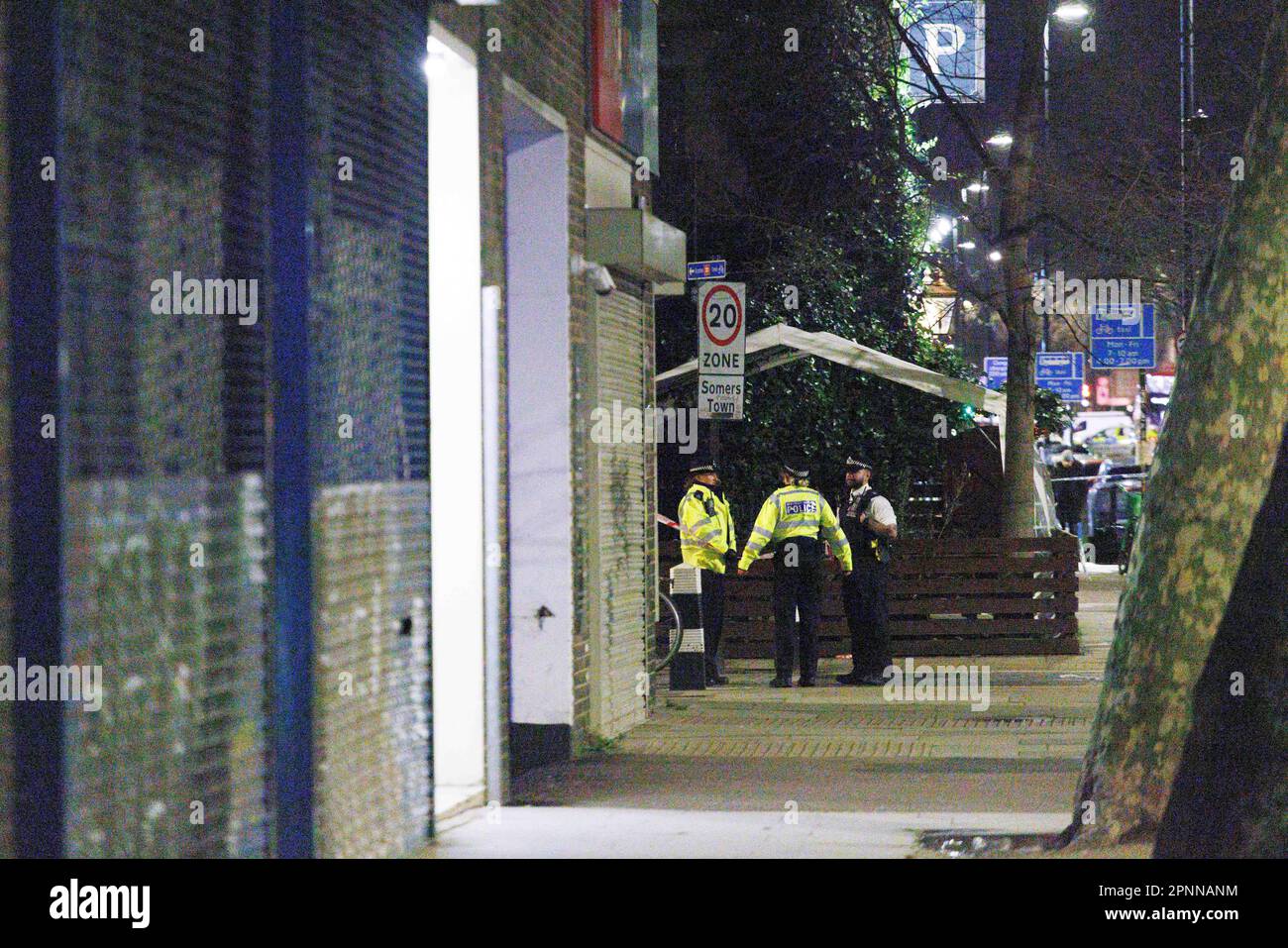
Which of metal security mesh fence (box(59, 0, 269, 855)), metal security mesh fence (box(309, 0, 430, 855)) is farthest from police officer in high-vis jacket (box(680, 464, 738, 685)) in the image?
metal security mesh fence (box(59, 0, 269, 855))

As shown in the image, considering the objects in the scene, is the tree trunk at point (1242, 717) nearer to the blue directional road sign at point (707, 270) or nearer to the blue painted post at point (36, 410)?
the blue painted post at point (36, 410)

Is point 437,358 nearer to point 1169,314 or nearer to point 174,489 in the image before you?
point 174,489

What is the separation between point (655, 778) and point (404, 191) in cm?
424

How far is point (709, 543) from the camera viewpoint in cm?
1614

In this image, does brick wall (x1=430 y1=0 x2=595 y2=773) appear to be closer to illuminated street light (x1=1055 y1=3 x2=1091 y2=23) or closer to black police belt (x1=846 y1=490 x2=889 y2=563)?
black police belt (x1=846 y1=490 x2=889 y2=563)

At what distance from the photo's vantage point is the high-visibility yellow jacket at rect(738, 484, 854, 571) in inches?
627

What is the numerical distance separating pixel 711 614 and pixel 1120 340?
14.9 metres

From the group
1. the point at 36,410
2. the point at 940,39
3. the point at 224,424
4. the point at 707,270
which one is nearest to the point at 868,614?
the point at 707,270

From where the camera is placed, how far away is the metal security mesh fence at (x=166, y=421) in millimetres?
5125

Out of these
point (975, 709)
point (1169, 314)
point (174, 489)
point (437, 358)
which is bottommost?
point (975, 709)

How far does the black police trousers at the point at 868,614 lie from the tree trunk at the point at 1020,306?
13.8 ft

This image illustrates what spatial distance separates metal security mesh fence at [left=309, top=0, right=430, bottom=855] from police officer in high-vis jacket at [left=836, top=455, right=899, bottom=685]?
27.6 feet

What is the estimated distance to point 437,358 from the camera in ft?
32.1
